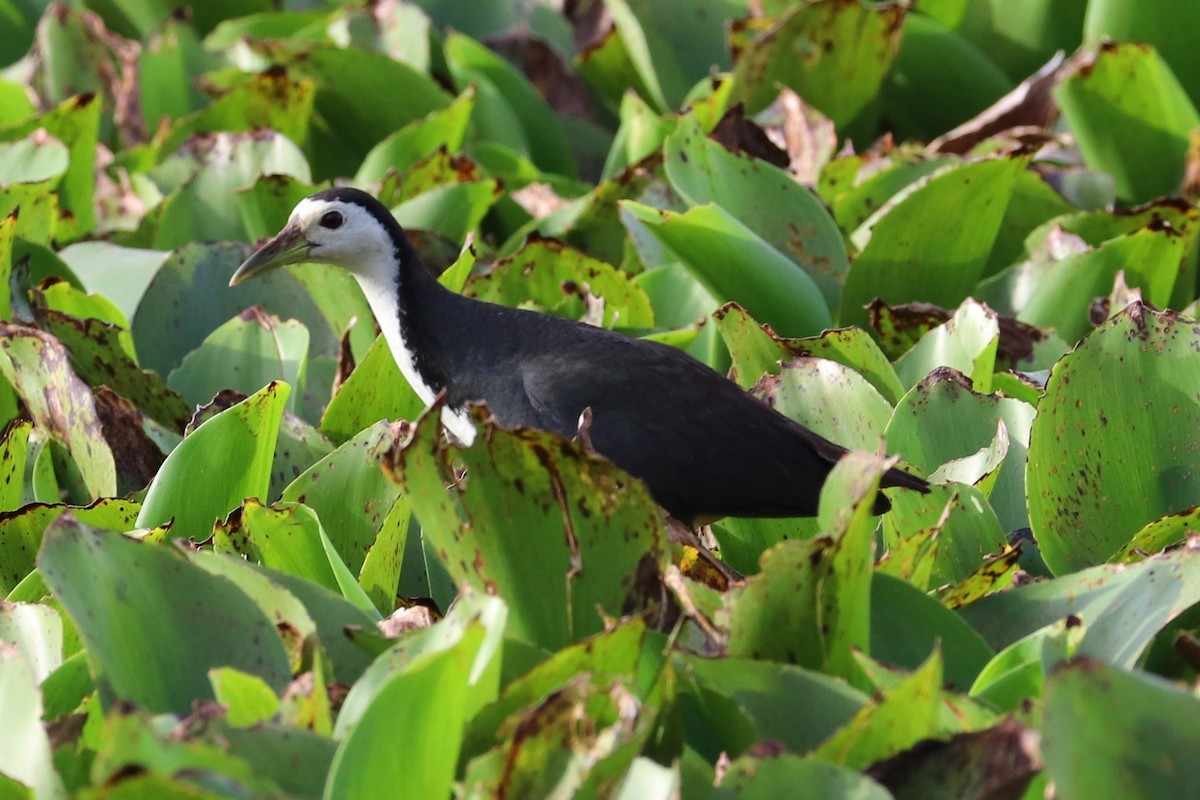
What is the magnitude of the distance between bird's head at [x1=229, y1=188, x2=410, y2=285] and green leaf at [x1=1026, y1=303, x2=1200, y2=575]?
138 cm

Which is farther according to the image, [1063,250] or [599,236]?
[599,236]

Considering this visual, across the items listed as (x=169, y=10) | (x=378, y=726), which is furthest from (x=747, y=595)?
(x=169, y=10)

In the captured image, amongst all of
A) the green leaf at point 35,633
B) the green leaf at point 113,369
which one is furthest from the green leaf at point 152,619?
the green leaf at point 113,369

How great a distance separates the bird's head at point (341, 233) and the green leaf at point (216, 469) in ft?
2.81

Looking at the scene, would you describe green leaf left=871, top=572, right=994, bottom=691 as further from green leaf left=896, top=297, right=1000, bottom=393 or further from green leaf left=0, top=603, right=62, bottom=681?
green leaf left=0, top=603, right=62, bottom=681

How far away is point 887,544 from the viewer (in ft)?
8.37

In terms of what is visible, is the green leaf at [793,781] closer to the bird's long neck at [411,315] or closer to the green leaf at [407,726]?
the green leaf at [407,726]

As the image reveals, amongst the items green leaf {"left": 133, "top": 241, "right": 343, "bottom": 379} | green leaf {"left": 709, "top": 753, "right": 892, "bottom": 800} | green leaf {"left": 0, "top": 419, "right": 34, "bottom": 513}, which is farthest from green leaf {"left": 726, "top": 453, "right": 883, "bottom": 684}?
green leaf {"left": 133, "top": 241, "right": 343, "bottom": 379}

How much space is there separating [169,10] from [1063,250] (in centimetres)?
317

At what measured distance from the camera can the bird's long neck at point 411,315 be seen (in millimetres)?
3137

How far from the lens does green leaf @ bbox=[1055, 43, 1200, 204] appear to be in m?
3.81

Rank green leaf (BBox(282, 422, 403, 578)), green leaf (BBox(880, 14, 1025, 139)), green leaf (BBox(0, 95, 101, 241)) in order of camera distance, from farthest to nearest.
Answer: green leaf (BBox(880, 14, 1025, 139)) < green leaf (BBox(0, 95, 101, 241)) < green leaf (BBox(282, 422, 403, 578))

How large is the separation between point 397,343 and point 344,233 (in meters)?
0.28

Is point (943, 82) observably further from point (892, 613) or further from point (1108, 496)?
point (892, 613)
